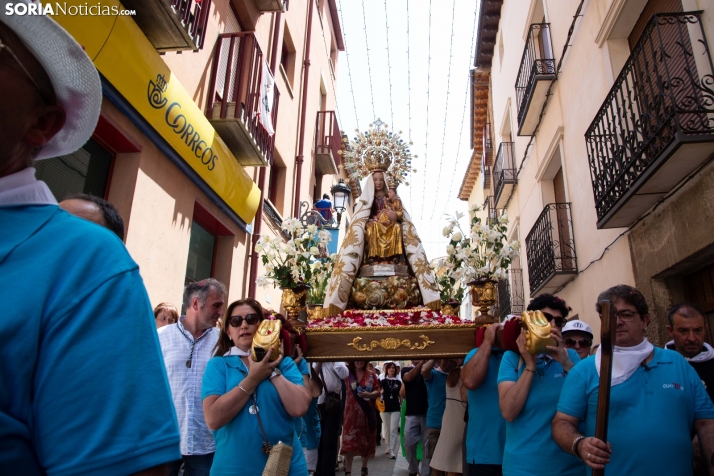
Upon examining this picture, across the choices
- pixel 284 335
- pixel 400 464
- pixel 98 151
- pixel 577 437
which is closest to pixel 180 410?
pixel 284 335

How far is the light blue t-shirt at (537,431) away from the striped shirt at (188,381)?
1919 mm

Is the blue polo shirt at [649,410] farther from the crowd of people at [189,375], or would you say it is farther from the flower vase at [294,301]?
the flower vase at [294,301]

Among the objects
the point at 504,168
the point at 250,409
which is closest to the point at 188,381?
the point at 250,409

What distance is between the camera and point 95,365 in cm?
82

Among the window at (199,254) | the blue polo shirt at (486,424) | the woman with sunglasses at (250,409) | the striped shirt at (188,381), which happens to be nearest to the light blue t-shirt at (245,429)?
the woman with sunglasses at (250,409)

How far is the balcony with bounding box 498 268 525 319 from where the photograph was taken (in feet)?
43.8

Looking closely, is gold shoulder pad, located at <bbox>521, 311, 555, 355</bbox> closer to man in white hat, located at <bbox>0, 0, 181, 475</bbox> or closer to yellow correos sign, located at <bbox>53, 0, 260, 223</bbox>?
man in white hat, located at <bbox>0, 0, 181, 475</bbox>

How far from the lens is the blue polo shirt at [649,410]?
240 cm

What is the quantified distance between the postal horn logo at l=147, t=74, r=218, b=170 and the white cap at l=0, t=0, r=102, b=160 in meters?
4.65

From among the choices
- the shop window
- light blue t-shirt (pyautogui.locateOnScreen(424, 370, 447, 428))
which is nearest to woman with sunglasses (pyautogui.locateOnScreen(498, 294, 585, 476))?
light blue t-shirt (pyautogui.locateOnScreen(424, 370, 447, 428))

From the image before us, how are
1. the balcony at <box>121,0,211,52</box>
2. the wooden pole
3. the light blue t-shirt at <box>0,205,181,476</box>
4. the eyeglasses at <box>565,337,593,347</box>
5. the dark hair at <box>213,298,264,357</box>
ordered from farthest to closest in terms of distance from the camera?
1. the balcony at <box>121,0,211,52</box>
2. the eyeglasses at <box>565,337,593,347</box>
3. the dark hair at <box>213,298,264,357</box>
4. the wooden pole
5. the light blue t-shirt at <box>0,205,181,476</box>

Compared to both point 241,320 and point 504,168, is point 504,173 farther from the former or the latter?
point 241,320

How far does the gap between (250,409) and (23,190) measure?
212 centimetres

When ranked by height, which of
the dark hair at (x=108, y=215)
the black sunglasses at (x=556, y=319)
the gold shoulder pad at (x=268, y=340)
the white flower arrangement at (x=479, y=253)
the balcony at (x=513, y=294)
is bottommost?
the gold shoulder pad at (x=268, y=340)
